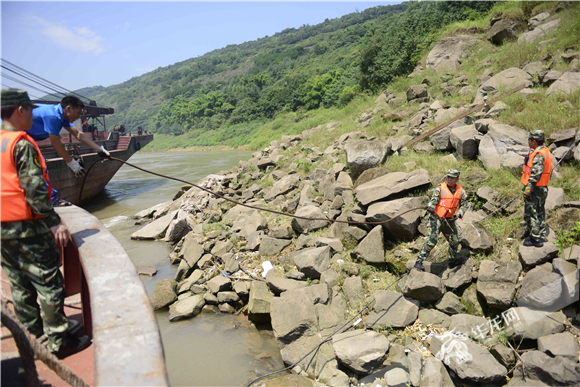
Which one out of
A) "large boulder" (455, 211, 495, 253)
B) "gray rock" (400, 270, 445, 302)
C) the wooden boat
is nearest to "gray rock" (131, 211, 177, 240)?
the wooden boat

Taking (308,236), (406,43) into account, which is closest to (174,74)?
(406,43)

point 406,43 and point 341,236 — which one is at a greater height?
point 406,43

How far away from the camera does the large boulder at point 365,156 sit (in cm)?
701

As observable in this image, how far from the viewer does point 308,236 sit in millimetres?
6262

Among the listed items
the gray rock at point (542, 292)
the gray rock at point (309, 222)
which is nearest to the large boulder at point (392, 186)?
the gray rock at point (309, 222)

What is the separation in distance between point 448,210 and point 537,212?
1101 millimetres

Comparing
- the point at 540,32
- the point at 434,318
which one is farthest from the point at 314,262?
the point at 540,32

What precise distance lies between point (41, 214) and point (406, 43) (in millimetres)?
17094

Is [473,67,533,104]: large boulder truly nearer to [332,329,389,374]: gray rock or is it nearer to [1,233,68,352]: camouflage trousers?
[332,329,389,374]: gray rock

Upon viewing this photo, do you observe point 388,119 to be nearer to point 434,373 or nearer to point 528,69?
point 528,69

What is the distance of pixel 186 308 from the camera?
5379mm

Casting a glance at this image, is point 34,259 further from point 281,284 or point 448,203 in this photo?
point 448,203

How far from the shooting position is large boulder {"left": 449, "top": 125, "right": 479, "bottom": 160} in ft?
20.6

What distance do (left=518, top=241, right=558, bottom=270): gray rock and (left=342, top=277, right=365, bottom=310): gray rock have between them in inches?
80.9
